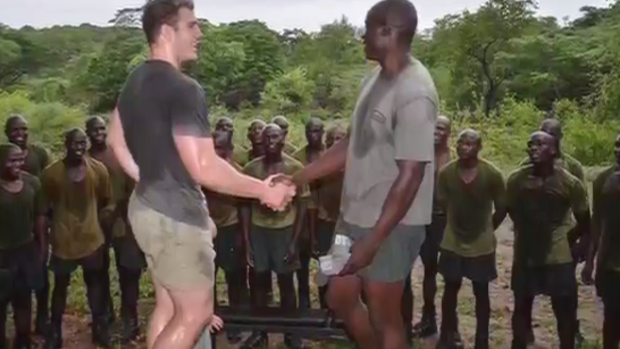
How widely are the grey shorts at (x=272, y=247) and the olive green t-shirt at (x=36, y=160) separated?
1352mm

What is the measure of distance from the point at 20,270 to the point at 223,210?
4.13 ft

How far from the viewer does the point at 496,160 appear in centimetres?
1130

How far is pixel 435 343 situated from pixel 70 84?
28.4 feet

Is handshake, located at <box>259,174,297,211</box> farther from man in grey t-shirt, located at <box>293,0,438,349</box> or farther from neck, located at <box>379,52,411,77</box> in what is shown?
neck, located at <box>379,52,411,77</box>

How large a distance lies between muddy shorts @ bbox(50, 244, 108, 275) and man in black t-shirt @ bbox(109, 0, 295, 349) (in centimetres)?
268

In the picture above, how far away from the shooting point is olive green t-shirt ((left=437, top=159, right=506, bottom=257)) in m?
5.23

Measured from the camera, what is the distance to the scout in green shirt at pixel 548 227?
4887 mm

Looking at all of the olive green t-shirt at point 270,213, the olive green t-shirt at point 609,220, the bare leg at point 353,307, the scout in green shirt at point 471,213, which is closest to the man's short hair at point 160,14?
the bare leg at point 353,307

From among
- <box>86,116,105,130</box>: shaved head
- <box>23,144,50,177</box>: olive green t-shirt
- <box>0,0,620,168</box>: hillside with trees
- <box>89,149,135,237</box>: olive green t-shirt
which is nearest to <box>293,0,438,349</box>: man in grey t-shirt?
<box>89,149,135,237</box>: olive green t-shirt

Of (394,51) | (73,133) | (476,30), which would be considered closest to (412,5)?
(394,51)

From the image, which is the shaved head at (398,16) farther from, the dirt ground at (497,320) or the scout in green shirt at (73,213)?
the dirt ground at (497,320)

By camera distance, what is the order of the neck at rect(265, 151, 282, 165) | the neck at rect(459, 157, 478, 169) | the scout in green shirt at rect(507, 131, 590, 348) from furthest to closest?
the neck at rect(265, 151, 282, 165) < the neck at rect(459, 157, 478, 169) < the scout in green shirt at rect(507, 131, 590, 348)

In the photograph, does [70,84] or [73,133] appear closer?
[73,133]

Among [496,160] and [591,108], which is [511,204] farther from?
[591,108]
